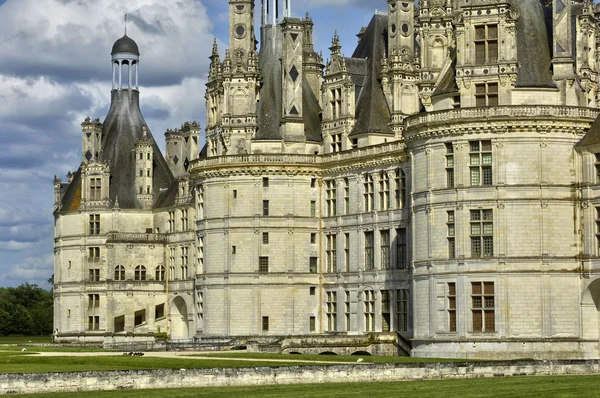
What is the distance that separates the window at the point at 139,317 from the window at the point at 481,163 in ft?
124

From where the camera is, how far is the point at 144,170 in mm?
95500

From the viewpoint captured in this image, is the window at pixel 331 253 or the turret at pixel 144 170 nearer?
the window at pixel 331 253

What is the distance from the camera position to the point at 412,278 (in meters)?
64.2

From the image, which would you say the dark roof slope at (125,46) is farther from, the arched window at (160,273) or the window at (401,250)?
the window at (401,250)

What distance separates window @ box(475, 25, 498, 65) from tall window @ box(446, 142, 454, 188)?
4040 mm

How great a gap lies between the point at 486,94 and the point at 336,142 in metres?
16.1

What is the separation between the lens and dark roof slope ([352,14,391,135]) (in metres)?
74.8

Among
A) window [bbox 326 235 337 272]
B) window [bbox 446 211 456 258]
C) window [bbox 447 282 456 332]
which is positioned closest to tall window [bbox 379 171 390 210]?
window [bbox 326 235 337 272]

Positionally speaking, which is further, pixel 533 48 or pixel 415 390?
pixel 533 48

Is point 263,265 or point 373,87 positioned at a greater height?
point 373,87

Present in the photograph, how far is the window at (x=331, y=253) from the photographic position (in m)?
76.1

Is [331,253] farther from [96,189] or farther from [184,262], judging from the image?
[96,189]

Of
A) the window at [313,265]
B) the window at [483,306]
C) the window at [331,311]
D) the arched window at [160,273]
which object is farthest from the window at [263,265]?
the arched window at [160,273]

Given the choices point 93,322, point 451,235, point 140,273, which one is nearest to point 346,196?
point 451,235
